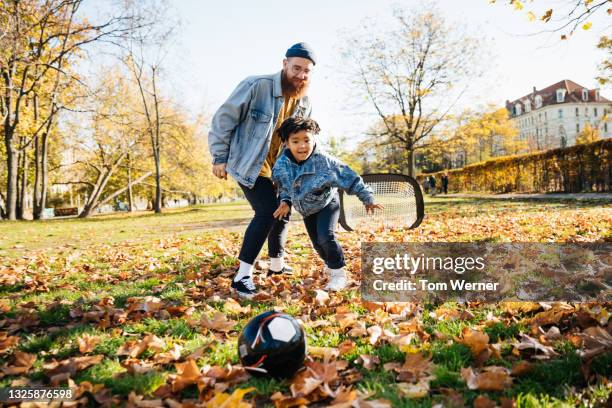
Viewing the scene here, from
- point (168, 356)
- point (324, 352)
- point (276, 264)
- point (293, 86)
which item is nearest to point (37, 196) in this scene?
point (276, 264)

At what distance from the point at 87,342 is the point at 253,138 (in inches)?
82.5

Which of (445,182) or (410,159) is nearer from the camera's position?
(410,159)

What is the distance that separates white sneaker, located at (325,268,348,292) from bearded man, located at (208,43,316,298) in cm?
69

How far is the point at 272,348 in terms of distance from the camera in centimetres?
211

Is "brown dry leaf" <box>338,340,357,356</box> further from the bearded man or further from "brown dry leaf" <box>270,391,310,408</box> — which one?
the bearded man

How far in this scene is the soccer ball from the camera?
6.94 ft

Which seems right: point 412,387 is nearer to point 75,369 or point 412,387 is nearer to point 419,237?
point 75,369

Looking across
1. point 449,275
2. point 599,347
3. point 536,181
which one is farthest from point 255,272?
point 536,181

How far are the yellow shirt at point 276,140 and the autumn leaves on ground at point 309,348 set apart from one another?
3.76ft

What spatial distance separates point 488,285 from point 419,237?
9.82 feet

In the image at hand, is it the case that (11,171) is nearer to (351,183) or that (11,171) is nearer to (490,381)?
(351,183)

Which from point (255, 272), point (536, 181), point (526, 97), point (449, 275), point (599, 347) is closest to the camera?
point (599, 347)

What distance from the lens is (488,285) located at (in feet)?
11.8

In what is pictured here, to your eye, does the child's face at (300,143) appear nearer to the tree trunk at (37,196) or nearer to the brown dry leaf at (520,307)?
the brown dry leaf at (520,307)
